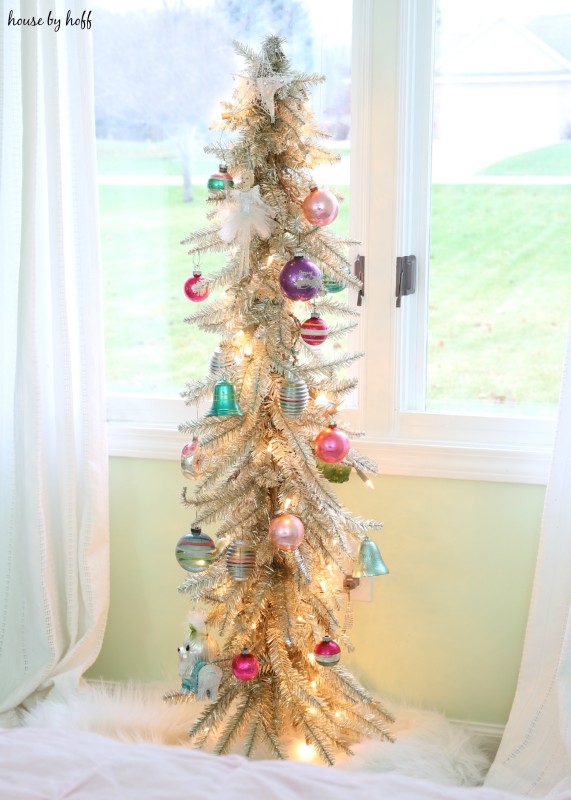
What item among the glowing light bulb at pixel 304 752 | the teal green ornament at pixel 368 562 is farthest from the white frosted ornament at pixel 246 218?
the glowing light bulb at pixel 304 752

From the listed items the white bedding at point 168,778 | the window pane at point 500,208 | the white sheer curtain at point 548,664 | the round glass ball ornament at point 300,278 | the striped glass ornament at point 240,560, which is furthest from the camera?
the window pane at point 500,208

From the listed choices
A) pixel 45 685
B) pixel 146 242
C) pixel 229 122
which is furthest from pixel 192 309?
pixel 45 685

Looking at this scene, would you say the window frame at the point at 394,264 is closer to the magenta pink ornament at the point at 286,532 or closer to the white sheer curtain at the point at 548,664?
the white sheer curtain at the point at 548,664

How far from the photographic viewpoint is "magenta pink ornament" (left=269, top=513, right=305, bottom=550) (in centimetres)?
183

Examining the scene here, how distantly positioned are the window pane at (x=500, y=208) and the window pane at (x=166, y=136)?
0.87 ft

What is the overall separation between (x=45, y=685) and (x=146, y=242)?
3.94 feet

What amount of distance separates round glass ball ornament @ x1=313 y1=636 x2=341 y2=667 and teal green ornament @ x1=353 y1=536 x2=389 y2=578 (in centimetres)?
17

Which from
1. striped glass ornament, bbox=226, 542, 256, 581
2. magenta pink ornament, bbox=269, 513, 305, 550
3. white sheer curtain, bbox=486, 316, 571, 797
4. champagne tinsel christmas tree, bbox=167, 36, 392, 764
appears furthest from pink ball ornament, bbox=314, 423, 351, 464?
white sheer curtain, bbox=486, 316, 571, 797

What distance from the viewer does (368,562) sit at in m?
2.03

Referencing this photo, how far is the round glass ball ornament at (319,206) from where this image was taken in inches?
71.6

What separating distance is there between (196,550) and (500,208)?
111 cm

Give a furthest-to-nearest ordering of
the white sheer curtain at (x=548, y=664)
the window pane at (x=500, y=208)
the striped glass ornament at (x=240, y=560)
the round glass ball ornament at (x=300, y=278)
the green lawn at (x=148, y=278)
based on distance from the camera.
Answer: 1. the green lawn at (x=148, y=278)
2. the window pane at (x=500, y=208)
3. the white sheer curtain at (x=548, y=664)
4. the striped glass ornament at (x=240, y=560)
5. the round glass ball ornament at (x=300, y=278)

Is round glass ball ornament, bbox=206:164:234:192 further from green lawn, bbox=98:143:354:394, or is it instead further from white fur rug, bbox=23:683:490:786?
white fur rug, bbox=23:683:490:786

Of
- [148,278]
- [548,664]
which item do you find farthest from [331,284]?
[548,664]
